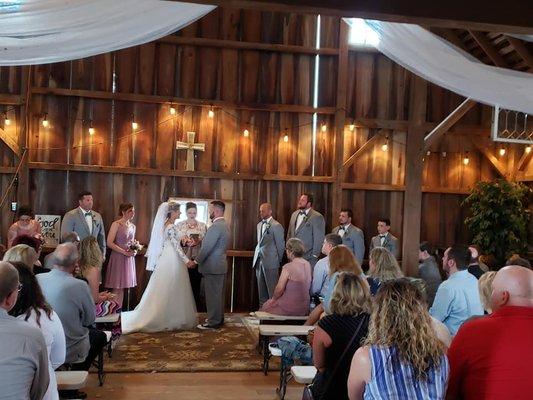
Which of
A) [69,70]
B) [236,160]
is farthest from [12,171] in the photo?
[236,160]

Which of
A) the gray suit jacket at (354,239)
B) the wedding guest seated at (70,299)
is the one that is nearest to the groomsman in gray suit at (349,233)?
the gray suit jacket at (354,239)

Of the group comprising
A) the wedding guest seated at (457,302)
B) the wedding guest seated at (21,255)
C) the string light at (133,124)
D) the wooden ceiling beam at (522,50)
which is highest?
the wooden ceiling beam at (522,50)

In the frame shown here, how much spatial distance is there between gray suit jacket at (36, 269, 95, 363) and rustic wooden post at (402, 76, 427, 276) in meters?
6.22

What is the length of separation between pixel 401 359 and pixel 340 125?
24.2ft

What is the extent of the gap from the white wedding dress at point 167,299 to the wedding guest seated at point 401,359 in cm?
533

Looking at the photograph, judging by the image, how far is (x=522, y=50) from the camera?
7.84 meters

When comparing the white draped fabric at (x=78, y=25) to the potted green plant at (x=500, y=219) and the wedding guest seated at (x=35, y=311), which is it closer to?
the wedding guest seated at (x=35, y=311)

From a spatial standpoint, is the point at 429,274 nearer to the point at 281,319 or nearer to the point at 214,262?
the point at 281,319

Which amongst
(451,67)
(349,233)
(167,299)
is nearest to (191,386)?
(167,299)

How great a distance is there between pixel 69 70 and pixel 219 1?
679cm

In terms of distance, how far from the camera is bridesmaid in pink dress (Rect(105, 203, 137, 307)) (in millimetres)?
7793

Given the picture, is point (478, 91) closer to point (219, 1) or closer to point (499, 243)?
point (219, 1)

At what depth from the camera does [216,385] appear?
541cm

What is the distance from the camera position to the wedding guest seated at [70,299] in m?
4.38
